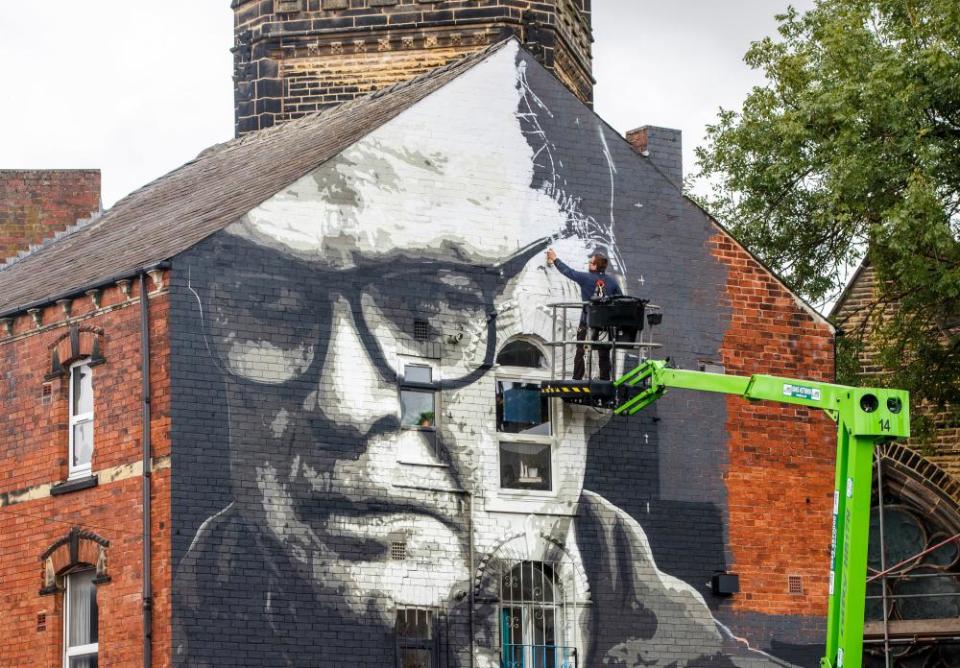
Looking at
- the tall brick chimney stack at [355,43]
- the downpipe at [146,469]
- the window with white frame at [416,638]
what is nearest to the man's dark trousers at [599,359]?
the window with white frame at [416,638]

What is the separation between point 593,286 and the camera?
26.0 m

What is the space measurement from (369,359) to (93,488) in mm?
3715

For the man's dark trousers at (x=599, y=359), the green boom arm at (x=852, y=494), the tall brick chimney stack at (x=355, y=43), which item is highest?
the tall brick chimney stack at (x=355, y=43)

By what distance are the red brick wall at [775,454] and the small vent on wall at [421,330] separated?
14.7 feet

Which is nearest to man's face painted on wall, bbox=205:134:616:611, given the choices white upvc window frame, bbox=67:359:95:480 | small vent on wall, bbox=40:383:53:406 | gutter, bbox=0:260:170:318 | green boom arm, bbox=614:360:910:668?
gutter, bbox=0:260:170:318

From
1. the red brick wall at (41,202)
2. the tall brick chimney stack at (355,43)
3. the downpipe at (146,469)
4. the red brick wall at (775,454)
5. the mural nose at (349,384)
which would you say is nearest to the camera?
the downpipe at (146,469)

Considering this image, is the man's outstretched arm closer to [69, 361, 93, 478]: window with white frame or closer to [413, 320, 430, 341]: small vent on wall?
[413, 320, 430, 341]: small vent on wall

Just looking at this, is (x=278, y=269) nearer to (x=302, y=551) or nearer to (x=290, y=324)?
(x=290, y=324)

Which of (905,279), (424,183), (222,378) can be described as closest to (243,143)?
(424,183)

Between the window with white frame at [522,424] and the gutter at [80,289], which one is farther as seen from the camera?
the window with white frame at [522,424]

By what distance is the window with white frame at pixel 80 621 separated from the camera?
23.9 meters

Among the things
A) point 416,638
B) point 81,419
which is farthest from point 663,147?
point 81,419

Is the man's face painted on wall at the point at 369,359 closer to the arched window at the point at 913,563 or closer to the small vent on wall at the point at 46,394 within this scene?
the small vent on wall at the point at 46,394

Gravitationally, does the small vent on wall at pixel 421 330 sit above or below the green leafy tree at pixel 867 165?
below
